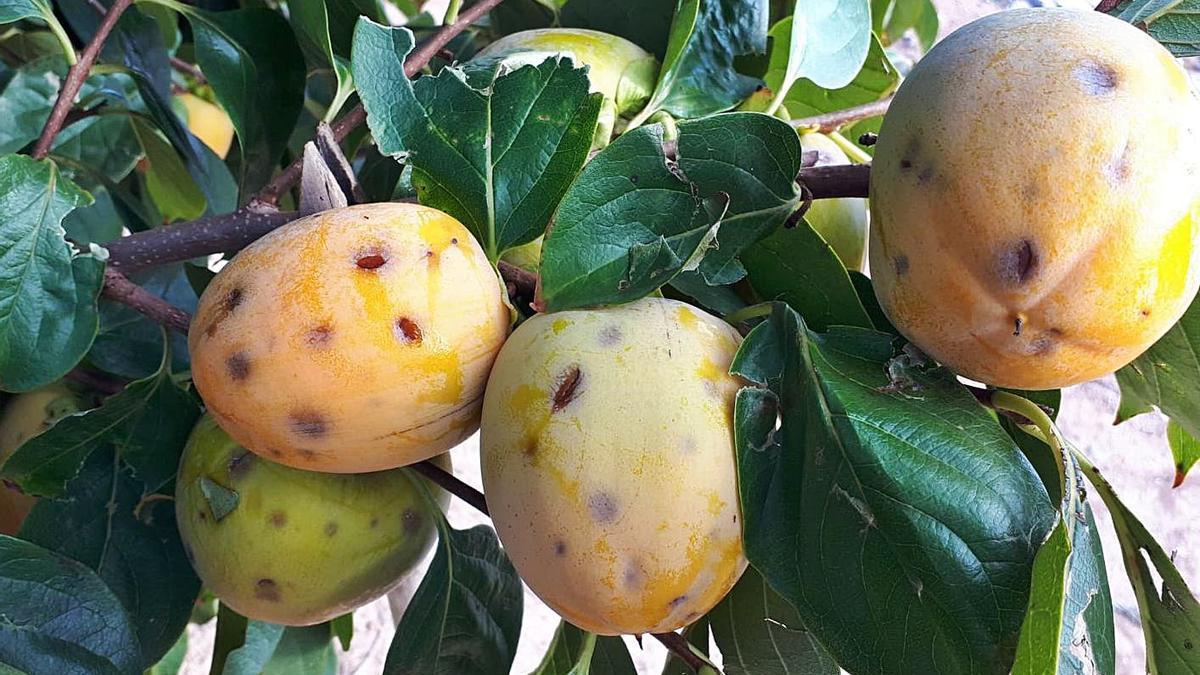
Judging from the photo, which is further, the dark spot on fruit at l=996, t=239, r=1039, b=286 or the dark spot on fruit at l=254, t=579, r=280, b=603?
the dark spot on fruit at l=254, t=579, r=280, b=603

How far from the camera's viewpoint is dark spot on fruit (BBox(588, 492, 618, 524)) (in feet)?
1.17

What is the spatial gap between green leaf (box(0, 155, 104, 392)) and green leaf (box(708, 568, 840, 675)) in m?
0.34

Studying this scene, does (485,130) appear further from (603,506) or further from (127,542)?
(127,542)

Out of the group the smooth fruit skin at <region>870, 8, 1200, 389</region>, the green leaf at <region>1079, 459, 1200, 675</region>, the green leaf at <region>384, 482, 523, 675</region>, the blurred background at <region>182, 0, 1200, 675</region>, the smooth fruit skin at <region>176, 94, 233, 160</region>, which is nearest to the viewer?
the smooth fruit skin at <region>870, 8, 1200, 389</region>

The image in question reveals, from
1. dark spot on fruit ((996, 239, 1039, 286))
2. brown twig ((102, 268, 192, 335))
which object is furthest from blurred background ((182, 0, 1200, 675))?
dark spot on fruit ((996, 239, 1039, 286))

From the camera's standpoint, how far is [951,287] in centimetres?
34

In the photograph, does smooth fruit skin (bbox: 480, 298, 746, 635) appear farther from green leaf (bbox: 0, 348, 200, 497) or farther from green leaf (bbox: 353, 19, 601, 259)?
green leaf (bbox: 0, 348, 200, 497)

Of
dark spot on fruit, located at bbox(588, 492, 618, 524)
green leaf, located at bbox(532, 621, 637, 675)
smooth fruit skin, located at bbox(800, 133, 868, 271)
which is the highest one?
smooth fruit skin, located at bbox(800, 133, 868, 271)

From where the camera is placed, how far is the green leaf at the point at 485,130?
43 centimetres

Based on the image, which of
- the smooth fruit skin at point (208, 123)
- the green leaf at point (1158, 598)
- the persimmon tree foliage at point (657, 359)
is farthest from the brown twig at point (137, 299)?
the smooth fruit skin at point (208, 123)

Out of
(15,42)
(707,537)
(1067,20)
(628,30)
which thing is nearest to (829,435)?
(707,537)

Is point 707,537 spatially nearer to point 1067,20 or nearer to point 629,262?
point 629,262

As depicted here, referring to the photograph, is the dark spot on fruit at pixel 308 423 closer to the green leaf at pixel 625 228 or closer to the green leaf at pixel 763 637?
the green leaf at pixel 625 228

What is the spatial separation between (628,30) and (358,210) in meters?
0.25
